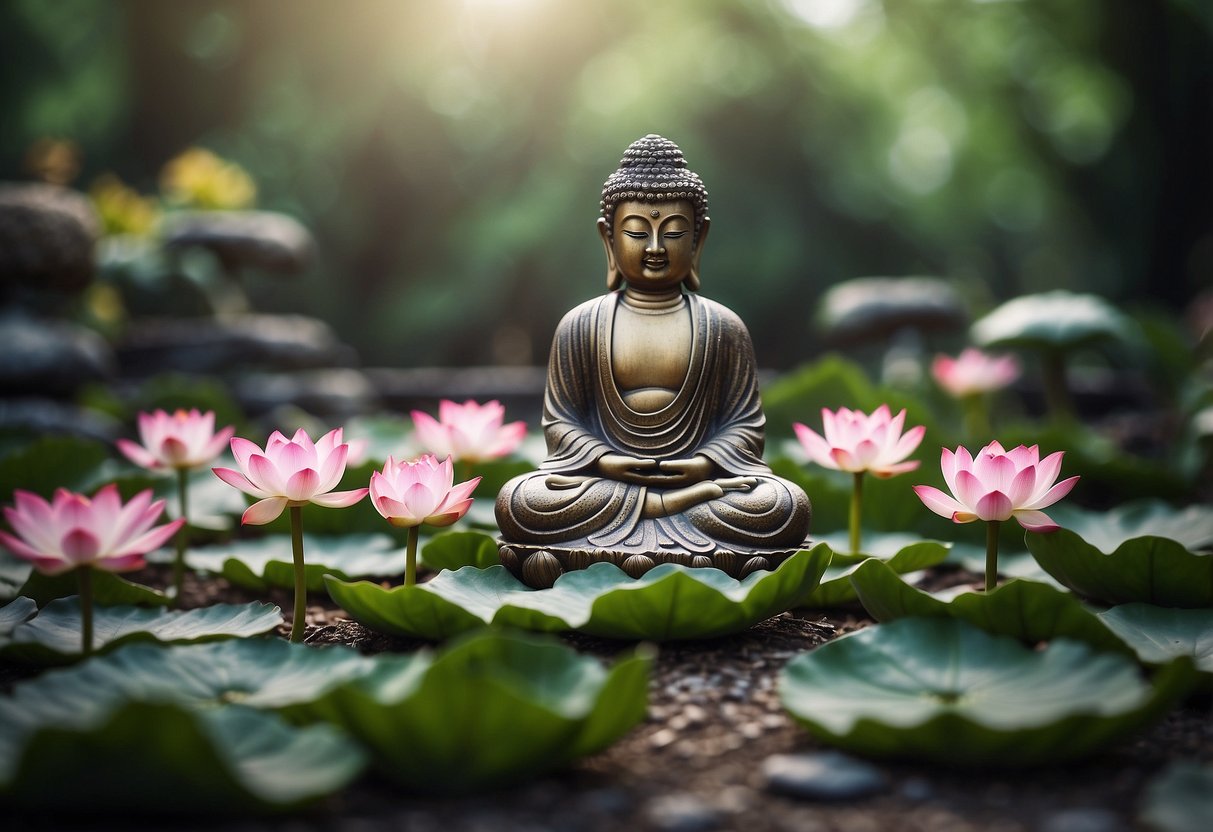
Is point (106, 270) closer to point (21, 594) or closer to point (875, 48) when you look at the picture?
point (21, 594)

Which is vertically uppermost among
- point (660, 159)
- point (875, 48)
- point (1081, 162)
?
point (875, 48)

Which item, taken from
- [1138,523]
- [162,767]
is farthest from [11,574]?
[1138,523]

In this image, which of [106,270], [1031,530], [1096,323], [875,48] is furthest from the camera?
[875,48]

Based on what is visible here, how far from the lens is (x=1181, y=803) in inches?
59.6

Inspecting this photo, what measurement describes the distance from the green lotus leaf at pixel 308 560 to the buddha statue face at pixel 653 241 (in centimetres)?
116

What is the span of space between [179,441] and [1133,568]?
2.69m

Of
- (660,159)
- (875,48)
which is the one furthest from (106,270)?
(875,48)

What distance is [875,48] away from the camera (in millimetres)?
13594

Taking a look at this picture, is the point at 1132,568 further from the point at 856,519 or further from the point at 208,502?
the point at 208,502

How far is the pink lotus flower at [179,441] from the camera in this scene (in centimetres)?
289

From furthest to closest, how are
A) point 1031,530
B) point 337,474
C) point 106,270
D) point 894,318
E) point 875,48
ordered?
point 875,48
point 106,270
point 894,318
point 1031,530
point 337,474

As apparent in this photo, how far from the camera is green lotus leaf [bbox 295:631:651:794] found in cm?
162

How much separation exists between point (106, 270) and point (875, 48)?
34.7 ft

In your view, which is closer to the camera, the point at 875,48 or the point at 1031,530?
the point at 1031,530
